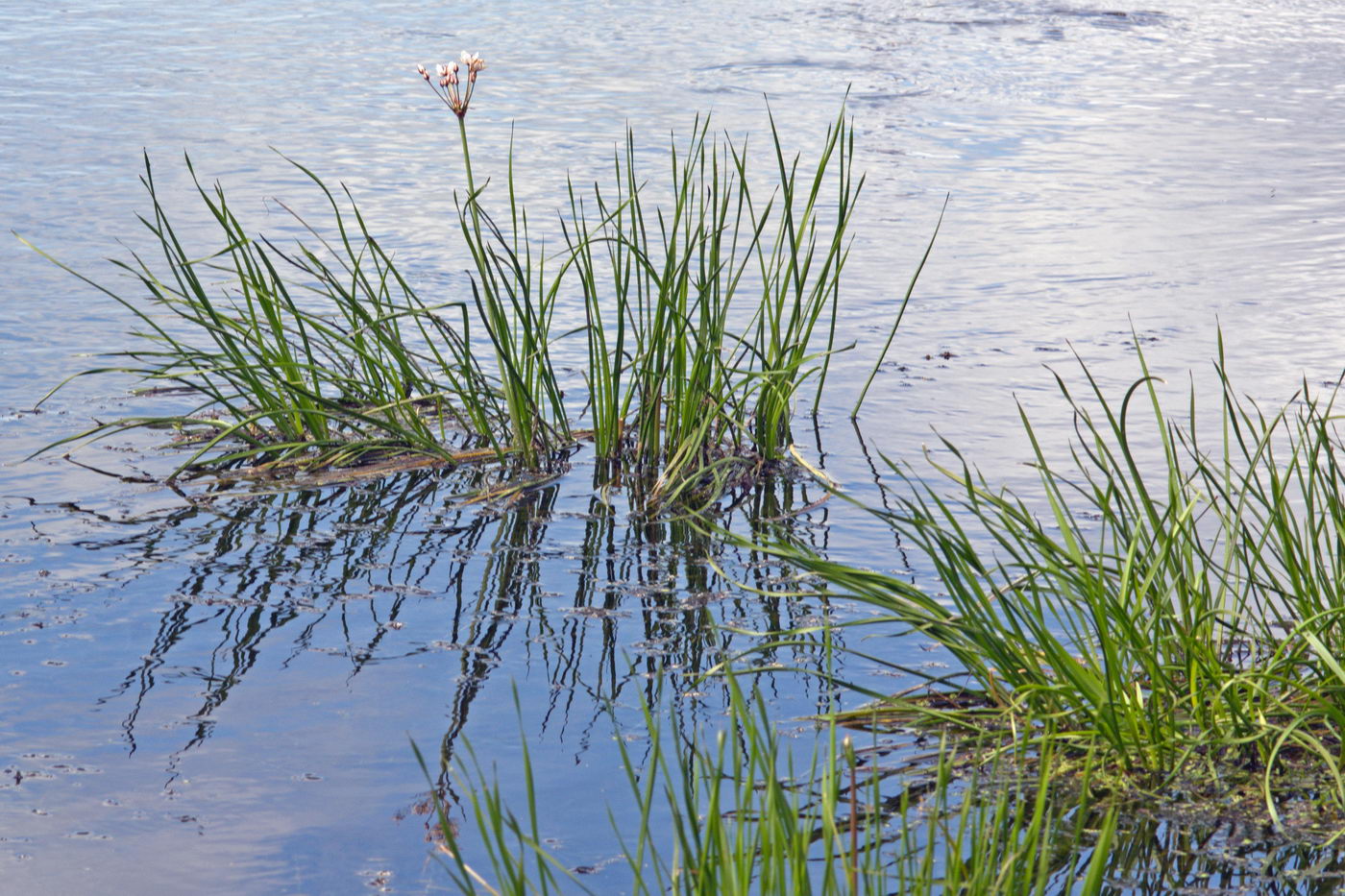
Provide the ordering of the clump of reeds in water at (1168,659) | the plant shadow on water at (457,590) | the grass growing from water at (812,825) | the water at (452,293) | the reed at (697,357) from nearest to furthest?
the grass growing from water at (812,825) → the clump of reeds in water at (1168,659) → the water at (452,293) → the plant shadow on water at (457,590) → the reed at (697,357)

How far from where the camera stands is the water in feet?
7.63

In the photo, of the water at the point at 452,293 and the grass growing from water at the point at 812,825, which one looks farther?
the water at the point at 452,293

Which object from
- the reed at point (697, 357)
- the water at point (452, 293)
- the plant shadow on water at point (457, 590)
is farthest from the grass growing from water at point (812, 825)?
the reed at point (697, 357)

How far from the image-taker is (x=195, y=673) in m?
2.59

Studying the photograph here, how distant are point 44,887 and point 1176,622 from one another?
1.58m

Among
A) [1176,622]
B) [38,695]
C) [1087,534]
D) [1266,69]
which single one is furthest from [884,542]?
[1266,69]

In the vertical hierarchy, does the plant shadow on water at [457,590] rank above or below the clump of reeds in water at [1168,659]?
below

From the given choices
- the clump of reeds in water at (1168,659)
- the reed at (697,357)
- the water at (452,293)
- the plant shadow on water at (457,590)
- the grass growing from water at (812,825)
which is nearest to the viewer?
the grass growing from water at (812,825)

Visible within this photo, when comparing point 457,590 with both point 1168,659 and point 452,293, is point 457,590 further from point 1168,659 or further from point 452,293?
point 452,293

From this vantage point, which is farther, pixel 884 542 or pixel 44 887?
pixel 884 542

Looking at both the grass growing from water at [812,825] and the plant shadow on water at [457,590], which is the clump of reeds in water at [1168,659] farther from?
the plant shadow on water at [457,590]

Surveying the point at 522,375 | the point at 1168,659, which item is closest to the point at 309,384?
the point at 522,375

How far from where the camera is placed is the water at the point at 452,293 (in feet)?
7.63

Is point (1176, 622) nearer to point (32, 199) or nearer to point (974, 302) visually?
point (974, 302)
